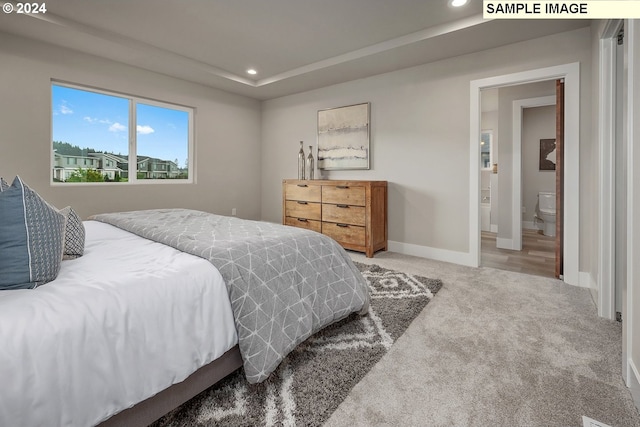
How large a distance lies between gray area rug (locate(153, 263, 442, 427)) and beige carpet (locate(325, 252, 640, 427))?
0.07m

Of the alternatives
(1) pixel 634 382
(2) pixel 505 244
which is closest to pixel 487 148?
(2) pixel 505 244

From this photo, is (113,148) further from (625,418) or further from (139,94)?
(625,418)

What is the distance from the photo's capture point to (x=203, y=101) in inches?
180

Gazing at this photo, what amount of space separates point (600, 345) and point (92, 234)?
3.07m

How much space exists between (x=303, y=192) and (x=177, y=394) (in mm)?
3305

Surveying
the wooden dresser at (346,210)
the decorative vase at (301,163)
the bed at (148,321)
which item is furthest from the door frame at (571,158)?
the decorative vase at (301,163)

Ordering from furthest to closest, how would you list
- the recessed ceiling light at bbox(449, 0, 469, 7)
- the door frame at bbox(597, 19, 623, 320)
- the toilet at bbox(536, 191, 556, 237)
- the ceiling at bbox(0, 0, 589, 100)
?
the toilet at bbox(536, 191, 556, 237)
the ceiling at bbox(0, 0, 589, 100)
the recessed ceiling light at bbox(449, 0, 469, 7)
the door frame at bbox(597, 19, 623, 320)

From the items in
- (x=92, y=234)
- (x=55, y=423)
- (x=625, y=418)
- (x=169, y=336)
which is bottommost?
(x=625, y=418)

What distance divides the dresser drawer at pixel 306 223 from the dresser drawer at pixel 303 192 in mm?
289

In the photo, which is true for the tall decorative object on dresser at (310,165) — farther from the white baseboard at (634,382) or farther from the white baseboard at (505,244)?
the white baseboard at (634,382)

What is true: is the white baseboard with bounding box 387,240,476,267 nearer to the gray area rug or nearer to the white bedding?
the gray area rug

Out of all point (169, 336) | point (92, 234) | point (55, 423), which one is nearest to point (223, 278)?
point (169, 336)

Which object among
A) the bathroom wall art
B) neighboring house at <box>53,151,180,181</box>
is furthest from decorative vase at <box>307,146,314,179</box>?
the bathroom wall art

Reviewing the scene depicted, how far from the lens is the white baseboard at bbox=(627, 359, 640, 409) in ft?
4.29
